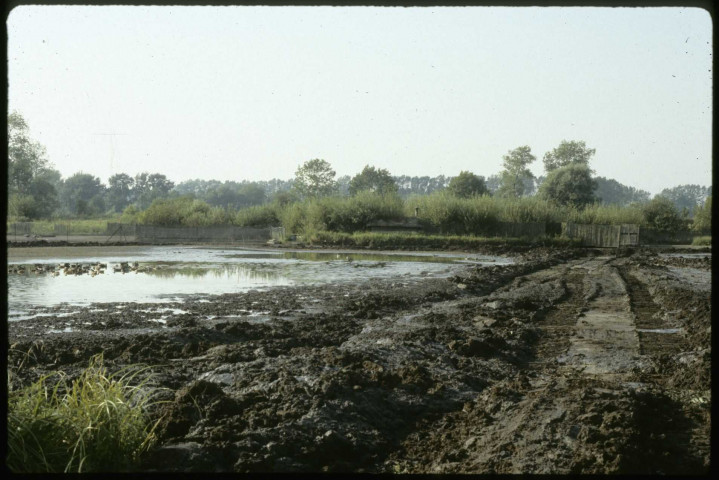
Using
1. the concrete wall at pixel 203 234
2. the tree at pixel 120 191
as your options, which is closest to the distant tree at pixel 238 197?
the tree at pixel 120 191

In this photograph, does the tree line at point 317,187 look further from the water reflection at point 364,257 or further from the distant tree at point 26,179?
the water reflection at point 364,257

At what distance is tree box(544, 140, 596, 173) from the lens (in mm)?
78062

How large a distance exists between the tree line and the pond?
8028 mm

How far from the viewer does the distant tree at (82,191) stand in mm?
87688

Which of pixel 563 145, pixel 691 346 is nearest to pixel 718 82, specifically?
pixel 691 346

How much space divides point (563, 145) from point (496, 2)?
261ft

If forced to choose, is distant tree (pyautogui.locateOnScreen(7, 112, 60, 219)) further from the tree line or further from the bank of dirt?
the bank of dirt

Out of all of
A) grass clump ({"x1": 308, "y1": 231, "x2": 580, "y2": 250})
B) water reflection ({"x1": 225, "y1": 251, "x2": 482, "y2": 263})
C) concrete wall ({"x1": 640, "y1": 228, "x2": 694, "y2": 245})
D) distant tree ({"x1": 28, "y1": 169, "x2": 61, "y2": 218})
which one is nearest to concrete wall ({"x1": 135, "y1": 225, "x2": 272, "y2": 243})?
grass clump ({"x1": 308, "y1": 231, "x2": 580, "y2": 250})

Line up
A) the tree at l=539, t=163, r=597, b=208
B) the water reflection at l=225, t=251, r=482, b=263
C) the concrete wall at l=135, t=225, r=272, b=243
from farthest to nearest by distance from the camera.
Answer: the tree at l=539, t=163, r=597, b=208 < the concrete wall at l=135, t=225, r=272, b=243 < the water reflection at l=225, t=251, r=482, b=263

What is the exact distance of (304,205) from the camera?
163ft

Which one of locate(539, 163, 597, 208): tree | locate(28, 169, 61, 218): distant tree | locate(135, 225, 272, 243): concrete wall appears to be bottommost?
locate(135, 225, 272, 243): concrete wall

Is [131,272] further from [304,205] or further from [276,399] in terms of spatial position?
[304,205]

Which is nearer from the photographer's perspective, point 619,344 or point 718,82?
point 718,82

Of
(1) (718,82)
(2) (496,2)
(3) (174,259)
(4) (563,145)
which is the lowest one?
(3) (174,259)
